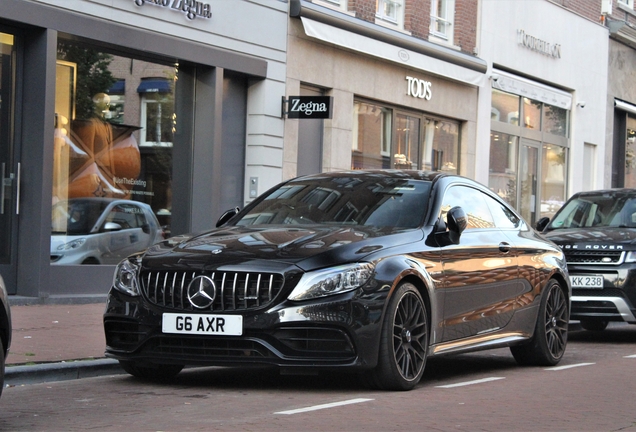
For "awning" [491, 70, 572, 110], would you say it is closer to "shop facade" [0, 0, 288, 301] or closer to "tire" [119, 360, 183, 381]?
"shop facade" [0, 0, 288, 301]

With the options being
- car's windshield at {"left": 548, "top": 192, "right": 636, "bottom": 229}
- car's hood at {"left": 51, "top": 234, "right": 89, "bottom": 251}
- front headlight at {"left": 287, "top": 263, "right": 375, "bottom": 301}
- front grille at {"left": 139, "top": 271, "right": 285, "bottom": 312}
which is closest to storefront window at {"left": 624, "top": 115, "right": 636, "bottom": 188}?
car's windshield at {"left": 548, "top": 192, "right": 636, "bottom": 229}

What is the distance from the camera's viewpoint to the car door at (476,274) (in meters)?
8.53

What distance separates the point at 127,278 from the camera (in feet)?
25.5

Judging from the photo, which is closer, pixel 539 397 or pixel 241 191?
pixel 539 397

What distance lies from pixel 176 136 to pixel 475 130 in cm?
988

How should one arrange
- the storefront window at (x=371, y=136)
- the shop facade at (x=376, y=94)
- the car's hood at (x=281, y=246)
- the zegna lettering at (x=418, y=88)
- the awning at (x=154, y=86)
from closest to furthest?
the car's hood at (x=281, y=246) < the awning at (x=154, y=86) < the shop facade at (x=376, y=94) < the storefront window at (x=371, y=136) < the zegna lettering at (x=418, y=88)

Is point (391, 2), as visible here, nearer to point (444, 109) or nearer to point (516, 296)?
point (444, 109)

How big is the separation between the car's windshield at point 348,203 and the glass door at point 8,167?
5.92 meters

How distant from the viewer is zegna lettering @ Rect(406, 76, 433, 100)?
74.8ft

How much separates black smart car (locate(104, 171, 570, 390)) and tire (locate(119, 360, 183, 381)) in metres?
0.01

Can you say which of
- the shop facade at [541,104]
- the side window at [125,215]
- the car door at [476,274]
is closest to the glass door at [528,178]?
the shop facade at [541,104]

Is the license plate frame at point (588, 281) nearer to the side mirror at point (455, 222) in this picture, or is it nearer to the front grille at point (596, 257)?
the front grille at point (596, 257)

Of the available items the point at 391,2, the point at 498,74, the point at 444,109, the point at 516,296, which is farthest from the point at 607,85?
the point at 516,296

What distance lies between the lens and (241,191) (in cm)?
1886
